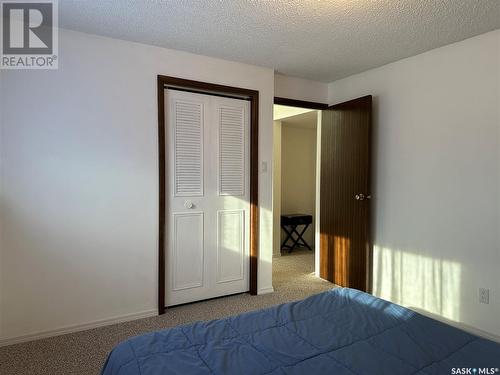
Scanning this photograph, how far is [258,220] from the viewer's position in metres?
3.54

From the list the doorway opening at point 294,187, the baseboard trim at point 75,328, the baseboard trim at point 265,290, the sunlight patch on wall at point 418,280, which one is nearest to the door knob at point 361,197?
the sunlight patch on wall at point 418,280

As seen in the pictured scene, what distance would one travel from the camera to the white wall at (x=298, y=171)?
595cm

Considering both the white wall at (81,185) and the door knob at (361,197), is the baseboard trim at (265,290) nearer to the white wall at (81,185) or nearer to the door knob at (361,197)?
the white wall at (81,185)

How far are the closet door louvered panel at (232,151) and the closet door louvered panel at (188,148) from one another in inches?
8.9

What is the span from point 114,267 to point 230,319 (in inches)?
62.8

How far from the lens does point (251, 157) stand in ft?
11.5

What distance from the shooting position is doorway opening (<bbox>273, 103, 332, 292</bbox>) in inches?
203

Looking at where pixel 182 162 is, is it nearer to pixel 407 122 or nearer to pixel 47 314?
pixel 47 314

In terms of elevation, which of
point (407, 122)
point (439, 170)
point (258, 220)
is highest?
point (407, 122)

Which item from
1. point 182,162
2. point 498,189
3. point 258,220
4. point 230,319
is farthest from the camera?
point 258,220

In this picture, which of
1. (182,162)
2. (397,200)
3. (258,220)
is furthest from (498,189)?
(182,162)
